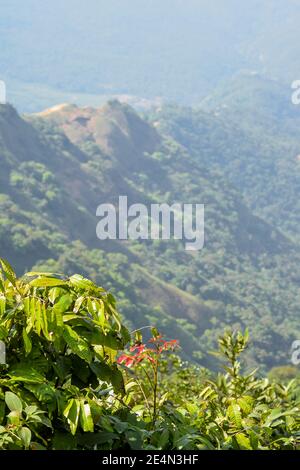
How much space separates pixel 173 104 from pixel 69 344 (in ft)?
547

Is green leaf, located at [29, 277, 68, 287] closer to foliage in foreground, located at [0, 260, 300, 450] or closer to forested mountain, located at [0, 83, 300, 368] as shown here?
foliage in foreground, located at [0, 260, 300, 450]

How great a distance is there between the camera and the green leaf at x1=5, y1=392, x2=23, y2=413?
167cm

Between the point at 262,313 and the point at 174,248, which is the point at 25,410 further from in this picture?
the point at 174,248

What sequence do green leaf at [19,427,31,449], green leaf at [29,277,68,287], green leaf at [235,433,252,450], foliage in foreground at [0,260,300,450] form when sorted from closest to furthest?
green leaf at [19,427,31,449], foliage in foreground at [0,260,300,450], green leaf at [29,277,68,287], green leaf at [235,433,252,450]

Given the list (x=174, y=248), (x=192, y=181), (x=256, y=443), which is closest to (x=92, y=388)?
(x=256, y=443)

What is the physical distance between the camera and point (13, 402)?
1.68 meters

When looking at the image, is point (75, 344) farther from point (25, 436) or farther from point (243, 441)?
point (243, 441)

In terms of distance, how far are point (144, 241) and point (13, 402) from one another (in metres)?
80.6

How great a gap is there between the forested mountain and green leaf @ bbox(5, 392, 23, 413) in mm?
45557

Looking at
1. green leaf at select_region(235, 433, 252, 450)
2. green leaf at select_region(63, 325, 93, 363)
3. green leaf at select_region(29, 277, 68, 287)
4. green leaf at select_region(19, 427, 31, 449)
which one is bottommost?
green leaf at select_region(235, 433, 252, 450)

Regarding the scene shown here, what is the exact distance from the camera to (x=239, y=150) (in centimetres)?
16300

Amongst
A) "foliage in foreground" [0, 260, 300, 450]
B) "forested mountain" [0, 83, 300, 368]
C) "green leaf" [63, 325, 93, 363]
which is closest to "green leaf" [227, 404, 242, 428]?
"foliage in foreground" [0, 260, 300, 450]

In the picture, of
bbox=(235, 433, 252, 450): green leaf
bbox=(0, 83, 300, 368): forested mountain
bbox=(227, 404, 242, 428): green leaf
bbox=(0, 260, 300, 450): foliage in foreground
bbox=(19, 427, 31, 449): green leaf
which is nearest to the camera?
bbox=(19, 427, 31, 449): green leaf

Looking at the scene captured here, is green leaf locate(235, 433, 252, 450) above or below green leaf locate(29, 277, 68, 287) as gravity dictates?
below
